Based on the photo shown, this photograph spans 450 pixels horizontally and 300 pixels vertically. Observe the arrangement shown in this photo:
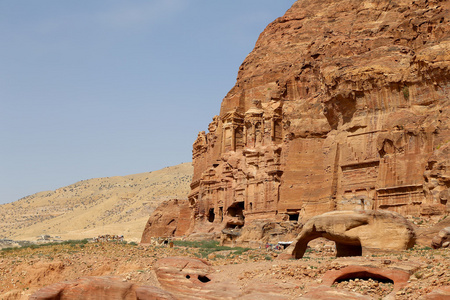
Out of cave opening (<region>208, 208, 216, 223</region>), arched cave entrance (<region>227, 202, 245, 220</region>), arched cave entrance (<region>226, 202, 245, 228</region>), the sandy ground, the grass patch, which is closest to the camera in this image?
the sandy ground

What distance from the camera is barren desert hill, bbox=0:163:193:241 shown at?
129m

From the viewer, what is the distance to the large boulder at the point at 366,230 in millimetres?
26891

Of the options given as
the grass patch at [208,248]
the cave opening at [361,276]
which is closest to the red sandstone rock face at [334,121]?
the grass patch at [208,248]

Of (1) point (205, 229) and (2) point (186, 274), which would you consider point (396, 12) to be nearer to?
(1) point (205, 229)

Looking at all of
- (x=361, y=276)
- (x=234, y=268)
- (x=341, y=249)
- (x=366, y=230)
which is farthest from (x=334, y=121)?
(x=361, y=276)

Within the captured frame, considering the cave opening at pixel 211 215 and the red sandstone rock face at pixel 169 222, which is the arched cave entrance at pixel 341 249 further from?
the red sandstone rock face at pixel 169 222

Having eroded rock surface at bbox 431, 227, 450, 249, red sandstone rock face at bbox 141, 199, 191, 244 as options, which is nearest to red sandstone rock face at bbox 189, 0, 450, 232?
red sandstone rock face at bbox 141, 199, 191, 244

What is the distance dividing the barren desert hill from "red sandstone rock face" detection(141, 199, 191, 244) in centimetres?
2623

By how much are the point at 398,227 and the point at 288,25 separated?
51066 mm

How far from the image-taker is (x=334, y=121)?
53.8 m

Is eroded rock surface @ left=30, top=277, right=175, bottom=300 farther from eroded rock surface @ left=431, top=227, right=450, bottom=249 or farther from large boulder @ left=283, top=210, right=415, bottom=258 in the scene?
eroded rock surface @ left=431, top=227, right=450, bottom=249

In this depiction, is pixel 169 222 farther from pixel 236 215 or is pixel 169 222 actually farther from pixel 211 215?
pixel 236 215

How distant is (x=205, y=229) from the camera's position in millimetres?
66188

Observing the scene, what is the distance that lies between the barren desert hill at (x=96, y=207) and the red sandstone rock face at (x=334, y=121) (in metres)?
39.4
